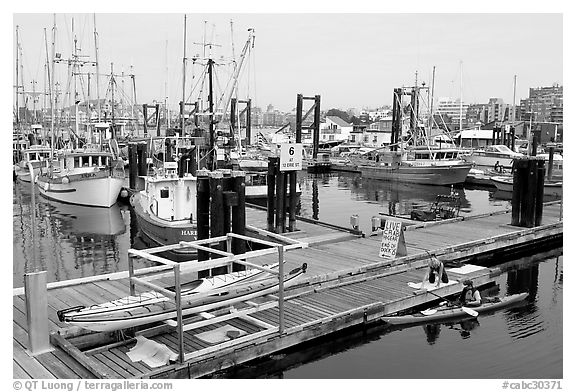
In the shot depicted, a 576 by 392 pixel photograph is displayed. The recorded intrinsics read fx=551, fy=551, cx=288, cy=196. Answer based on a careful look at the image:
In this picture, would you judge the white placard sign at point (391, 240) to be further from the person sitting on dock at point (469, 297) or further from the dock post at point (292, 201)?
the dock post at point (292, 201)

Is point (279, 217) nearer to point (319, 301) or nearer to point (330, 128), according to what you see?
point (319, 301)

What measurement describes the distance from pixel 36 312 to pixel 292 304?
5842mm

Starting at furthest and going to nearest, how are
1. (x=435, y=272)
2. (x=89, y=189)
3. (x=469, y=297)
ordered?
(x=89, y=189) < (x=469, y=297) < (x=435, y=272)

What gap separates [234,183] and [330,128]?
4367 inches

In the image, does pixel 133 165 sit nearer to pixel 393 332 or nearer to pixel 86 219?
pixel 86 219

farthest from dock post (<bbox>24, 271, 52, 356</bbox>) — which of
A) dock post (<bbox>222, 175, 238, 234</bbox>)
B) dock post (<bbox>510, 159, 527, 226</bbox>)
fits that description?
dock post (<bbox>510, 159, 527, 226</bbox>)

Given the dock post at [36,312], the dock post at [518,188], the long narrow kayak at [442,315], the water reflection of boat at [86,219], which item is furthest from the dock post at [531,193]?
the water reflection of boat at [86,219]

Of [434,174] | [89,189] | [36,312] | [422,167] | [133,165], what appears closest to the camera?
[36,312]

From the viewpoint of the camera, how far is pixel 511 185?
44.6 metres

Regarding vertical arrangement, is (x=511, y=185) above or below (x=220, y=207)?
below

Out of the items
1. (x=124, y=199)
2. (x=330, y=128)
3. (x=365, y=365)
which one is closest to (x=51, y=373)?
(x=365, y=365)

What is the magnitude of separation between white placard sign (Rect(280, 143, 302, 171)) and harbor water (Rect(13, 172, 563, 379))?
7469mm

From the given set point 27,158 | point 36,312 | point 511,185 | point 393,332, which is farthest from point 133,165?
point 36,312

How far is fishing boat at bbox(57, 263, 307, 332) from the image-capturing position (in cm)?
1028
